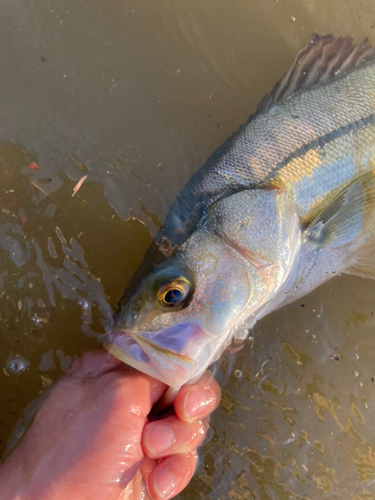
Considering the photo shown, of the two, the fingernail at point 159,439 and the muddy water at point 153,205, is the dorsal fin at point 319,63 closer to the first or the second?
the muddy water at point 153,205

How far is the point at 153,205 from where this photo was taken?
2148 millimetres

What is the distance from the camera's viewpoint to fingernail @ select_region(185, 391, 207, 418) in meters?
1.55

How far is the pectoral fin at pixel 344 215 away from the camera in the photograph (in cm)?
180

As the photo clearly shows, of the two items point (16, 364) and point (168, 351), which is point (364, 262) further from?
point (16, 364)

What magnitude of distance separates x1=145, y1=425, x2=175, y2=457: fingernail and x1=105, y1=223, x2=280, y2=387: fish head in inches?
9.6

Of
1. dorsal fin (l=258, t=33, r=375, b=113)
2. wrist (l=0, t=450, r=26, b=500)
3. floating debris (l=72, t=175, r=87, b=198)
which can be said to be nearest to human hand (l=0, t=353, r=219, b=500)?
wrist (l=0, t=450, r=26, b=500)

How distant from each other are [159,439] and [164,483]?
24 cm

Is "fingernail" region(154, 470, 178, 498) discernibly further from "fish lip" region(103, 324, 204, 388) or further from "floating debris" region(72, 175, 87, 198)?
"floating debris" region(72, 175, 87, 198)

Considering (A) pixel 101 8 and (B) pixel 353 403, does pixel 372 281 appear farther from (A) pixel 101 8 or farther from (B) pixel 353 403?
(A) pixel 101 8

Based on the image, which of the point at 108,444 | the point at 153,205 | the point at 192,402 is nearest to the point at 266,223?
the point at 153,205

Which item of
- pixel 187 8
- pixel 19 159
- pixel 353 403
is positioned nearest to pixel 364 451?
Result: pixel 353 403

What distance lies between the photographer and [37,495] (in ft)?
4.87

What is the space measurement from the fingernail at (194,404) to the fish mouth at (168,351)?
0.11 metres

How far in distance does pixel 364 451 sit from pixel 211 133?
2094 millimetres
